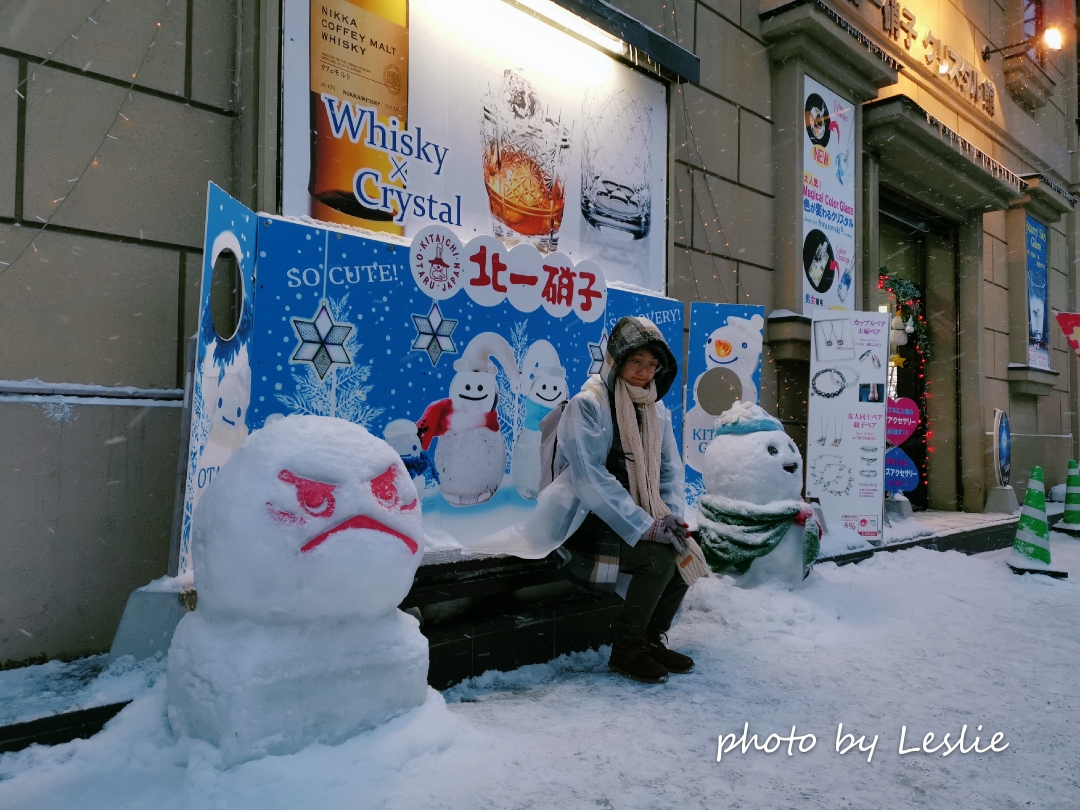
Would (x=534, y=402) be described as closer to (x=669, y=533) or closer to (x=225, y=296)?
(x=669, y=533)

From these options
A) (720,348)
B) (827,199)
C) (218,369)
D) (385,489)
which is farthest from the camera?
(827,199)

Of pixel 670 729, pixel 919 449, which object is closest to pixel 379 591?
pixel 670 729

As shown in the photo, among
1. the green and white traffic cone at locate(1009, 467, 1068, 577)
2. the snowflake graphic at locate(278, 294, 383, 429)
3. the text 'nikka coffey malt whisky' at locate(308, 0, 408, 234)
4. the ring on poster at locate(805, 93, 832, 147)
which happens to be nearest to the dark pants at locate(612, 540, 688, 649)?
the snowflake graphic at locate(278, 294, 383, 429)

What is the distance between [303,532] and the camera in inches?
85.4

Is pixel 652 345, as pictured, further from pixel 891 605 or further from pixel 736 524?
pixel 891 605

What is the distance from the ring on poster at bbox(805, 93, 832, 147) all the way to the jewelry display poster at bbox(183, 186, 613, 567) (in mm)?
4103

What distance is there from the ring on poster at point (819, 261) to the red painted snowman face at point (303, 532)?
6198mm

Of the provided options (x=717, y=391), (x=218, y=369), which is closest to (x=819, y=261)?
(x=717, y=391)

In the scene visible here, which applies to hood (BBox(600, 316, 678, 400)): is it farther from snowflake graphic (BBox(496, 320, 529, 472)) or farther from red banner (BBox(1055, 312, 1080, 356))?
red banner (BBox(1055, 312, 1080, 356))

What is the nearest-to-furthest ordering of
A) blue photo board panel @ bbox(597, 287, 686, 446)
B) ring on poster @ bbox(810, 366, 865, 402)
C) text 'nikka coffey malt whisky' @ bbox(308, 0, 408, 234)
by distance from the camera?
text 'nikka coffey malt whisky' @ bbox(308, 0, 408, 234) → blue photo board panel @ bbox(597, 287, 686, 446) → ring on poster @ bbox(810, 366, 865, 402)

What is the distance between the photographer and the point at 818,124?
7605 mm

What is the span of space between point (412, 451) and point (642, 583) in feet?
4.51

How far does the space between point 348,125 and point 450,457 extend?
1.94 m

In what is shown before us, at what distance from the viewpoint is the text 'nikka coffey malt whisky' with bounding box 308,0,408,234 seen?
3992mm
